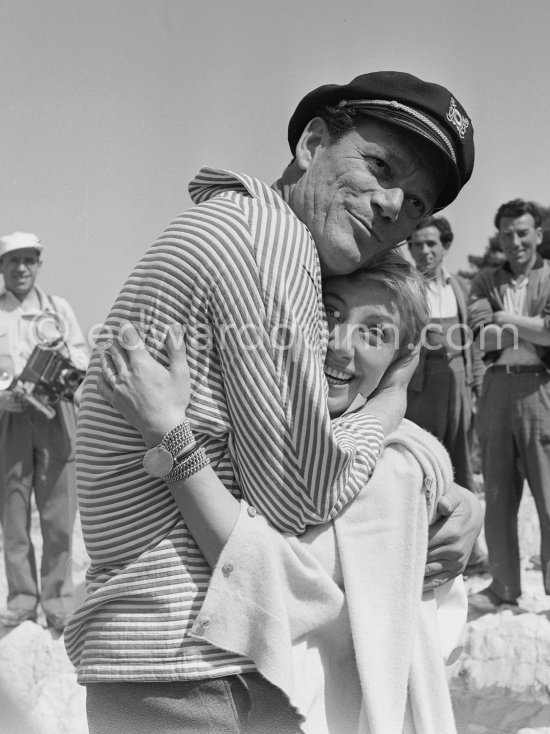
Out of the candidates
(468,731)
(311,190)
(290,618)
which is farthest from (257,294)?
(468,731)

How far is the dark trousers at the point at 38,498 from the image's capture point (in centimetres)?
527

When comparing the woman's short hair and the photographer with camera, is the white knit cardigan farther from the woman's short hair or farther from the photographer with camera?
the photographer with camera

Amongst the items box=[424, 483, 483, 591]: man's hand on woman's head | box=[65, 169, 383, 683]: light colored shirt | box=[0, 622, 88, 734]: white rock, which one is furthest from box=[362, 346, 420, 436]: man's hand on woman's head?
box=[0, 622, 88, 734]: white rock

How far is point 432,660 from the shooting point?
5.39 ft

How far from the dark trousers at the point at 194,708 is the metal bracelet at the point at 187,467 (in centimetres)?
31

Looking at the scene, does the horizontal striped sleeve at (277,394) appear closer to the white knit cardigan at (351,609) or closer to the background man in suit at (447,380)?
the white knit cardigan at (351,609)

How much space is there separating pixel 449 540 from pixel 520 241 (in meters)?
4.09

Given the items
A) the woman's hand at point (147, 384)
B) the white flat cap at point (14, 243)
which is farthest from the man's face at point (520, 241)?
the woman's hand at point (147, 384)

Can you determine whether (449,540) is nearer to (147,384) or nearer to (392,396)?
(392,396)

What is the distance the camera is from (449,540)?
1717 millimetres

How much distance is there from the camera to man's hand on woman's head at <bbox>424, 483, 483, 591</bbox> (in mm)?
1706

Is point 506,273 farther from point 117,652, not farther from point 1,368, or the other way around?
point 117,652

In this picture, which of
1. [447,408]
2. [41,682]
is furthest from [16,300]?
[447,408]

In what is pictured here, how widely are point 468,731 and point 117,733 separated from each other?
2.83 metres
